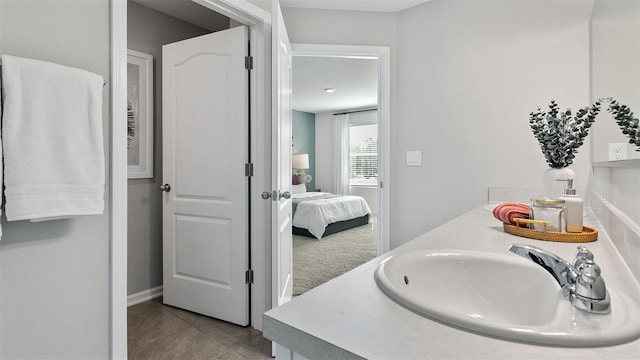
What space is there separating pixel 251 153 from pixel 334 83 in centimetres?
342

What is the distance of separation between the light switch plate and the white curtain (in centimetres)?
498

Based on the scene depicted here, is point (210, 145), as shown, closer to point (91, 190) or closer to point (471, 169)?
point (91, 190)

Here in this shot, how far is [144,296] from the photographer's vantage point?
2717 millimetres

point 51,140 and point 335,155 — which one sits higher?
point 335,155

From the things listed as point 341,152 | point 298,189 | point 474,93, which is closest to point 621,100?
point 474,93

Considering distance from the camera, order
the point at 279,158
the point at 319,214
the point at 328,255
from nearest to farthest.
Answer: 1. the point at 279,158
2. the point at 328,255
3. the point at 319,214

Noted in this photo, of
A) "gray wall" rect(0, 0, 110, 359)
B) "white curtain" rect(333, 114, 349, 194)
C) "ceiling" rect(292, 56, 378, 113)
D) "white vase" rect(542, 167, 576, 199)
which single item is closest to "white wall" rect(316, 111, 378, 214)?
"white curtain" rect(333, 114, 349, 194)

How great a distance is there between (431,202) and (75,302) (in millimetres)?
2261

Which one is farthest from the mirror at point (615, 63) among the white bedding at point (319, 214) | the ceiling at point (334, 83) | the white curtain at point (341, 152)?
the white curtain at point (341, 152)

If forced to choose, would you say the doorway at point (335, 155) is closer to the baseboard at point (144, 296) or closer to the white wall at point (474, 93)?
the white wall at point (474, 93)

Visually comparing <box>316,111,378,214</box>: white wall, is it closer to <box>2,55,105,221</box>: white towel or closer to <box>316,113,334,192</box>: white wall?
<box>316,113,334,192</box>: white wall

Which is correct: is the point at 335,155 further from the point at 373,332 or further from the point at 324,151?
the point at 373,332

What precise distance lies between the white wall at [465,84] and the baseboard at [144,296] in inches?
79.9

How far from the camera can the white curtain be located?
7.64 m
